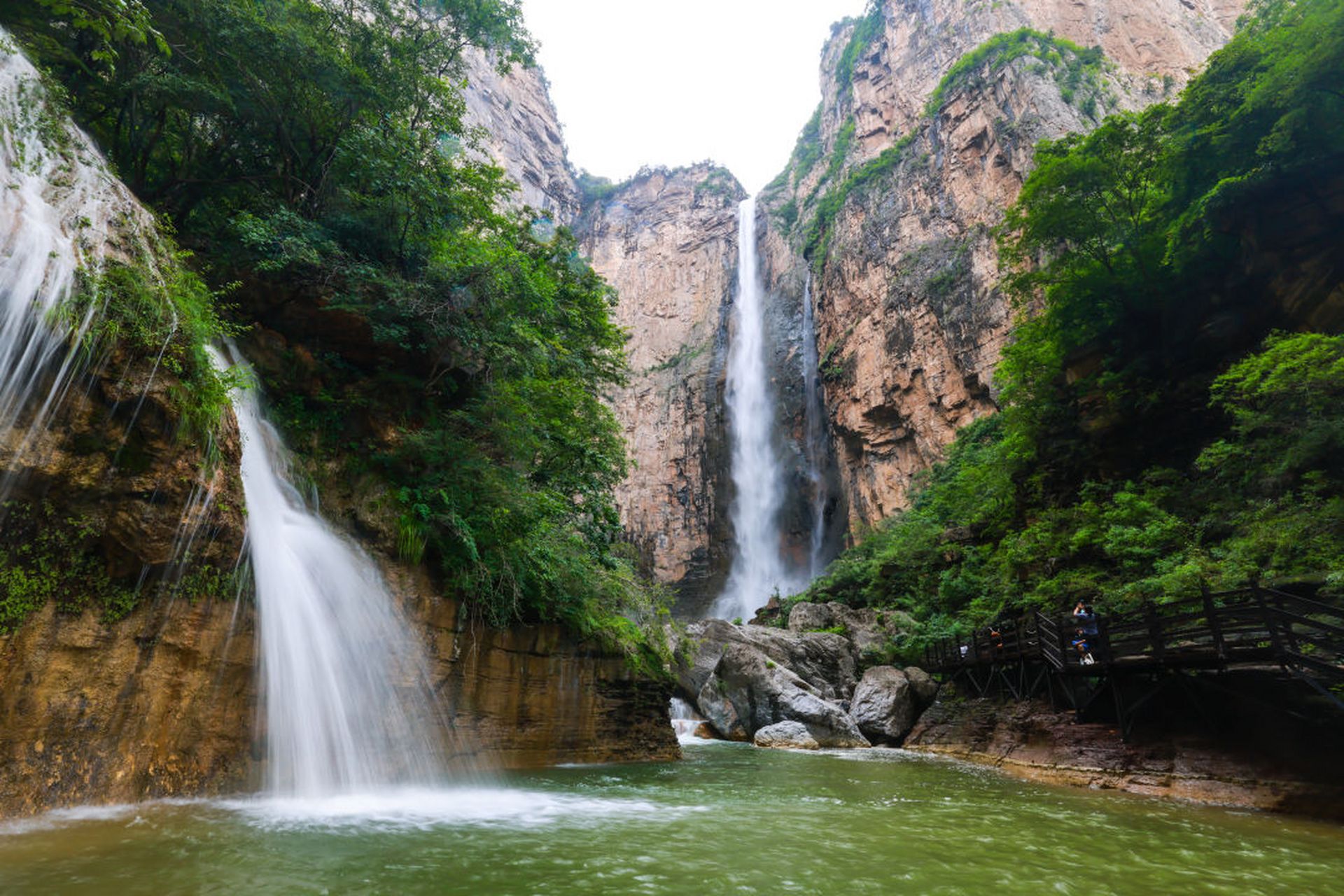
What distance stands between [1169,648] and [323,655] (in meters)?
11.5

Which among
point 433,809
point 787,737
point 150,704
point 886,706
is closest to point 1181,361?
point 886,706

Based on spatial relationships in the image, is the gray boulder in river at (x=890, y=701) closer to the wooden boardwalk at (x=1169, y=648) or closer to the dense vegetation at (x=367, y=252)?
the wooden boardwalk at (x=1169, y=648)

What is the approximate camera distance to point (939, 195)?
119ft

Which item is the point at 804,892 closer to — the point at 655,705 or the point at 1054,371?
the point at 655,705

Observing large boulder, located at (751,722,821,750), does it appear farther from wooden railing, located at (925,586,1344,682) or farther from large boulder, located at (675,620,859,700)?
wooden railing, located at (925,586,1344,682)

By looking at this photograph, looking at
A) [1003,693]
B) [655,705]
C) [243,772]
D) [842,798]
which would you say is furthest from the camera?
[1003,693]

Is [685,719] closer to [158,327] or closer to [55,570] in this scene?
[55,570]

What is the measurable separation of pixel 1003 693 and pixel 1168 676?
576 centimetres

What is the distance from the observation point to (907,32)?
4625 cm

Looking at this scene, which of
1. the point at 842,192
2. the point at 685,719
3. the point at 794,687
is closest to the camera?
the point at 794,687

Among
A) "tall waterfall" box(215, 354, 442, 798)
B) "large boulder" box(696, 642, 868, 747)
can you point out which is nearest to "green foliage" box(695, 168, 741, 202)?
"large boulder" box(696, 642, 868, 747)

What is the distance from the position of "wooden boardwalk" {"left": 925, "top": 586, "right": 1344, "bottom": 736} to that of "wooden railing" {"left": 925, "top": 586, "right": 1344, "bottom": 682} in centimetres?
1

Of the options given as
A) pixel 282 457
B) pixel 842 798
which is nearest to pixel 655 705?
pixel 842 798

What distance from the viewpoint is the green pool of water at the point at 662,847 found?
386 cm
